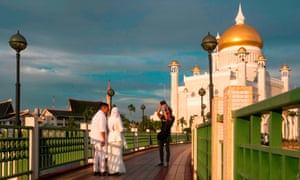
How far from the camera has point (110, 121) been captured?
33.3 feet

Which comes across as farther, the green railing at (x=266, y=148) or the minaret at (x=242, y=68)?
the minaret at (x=242, y=68)

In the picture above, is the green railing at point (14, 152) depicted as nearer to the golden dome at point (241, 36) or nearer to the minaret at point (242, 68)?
the minaret at point (242, 68)

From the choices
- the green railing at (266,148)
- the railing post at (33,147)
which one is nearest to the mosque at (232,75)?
the railing post at (33,147)

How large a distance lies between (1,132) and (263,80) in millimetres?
69452

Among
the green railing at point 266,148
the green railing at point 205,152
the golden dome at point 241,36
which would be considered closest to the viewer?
the green railing at point 266,148

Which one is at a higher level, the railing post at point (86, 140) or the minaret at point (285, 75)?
the minaret at point (285, 75)

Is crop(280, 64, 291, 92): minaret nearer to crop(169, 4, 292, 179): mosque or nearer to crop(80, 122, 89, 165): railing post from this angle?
crop(169, 4, 292, 179): mosque

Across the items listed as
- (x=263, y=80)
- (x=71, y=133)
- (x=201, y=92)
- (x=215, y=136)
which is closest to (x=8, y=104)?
(x=263, y=80)

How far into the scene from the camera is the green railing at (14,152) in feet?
24.1

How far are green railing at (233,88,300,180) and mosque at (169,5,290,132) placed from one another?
66.4m

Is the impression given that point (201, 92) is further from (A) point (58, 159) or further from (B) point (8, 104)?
(B) point (8, 104)

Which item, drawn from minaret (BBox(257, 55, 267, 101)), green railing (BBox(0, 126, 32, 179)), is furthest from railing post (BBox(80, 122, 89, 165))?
minaret (BBox(257, 55, 267, 101))

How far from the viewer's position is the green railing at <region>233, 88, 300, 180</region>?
2217 millimetres

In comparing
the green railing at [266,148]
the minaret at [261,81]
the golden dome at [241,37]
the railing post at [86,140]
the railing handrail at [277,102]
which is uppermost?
the golden dome at [241,37]
